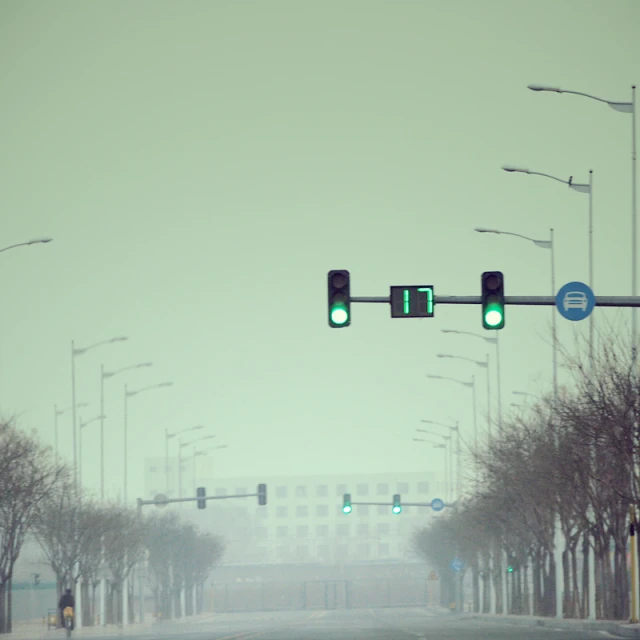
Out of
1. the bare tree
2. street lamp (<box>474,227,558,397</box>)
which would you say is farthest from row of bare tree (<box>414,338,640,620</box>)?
the bare tree

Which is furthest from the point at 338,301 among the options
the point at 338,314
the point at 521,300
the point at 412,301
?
the point at 521,300

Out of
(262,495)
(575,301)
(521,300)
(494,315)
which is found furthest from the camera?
(262,495)

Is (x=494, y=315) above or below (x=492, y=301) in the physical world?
below

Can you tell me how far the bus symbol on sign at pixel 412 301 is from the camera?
31.0 m

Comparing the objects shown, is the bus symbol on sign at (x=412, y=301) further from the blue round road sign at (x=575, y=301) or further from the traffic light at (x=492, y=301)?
the blue round road sign at (x=575, y=301)

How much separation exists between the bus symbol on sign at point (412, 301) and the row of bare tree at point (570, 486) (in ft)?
43.1

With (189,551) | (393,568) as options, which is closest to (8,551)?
(189,551)

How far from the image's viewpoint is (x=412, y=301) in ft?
102

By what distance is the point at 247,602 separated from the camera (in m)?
172

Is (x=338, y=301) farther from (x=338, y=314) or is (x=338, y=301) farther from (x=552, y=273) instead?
(x=552, y=273)

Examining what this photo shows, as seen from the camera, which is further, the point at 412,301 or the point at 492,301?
the point at 412,301

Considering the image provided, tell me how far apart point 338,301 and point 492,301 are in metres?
2.86

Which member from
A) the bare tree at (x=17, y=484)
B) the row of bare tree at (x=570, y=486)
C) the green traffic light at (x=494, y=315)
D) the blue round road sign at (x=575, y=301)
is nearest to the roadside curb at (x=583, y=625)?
the row of bare tree at (x=570, y=486)

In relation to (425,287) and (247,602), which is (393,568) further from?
(425,287)
